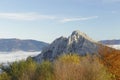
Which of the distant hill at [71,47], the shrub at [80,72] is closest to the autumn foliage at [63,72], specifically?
the shrub at [80,72]

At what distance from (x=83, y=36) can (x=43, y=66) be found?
1704 inches

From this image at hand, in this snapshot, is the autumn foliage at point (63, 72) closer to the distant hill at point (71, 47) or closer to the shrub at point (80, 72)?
the shrub at point (80, 72)

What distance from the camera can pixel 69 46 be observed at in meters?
97.1

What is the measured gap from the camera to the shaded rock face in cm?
9289

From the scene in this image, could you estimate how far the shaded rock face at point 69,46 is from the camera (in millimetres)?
92887

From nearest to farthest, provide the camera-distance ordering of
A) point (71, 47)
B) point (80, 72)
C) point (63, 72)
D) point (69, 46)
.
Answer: point (63, 72)
point (80, 72)
point (71, 47)
point (69, 46)

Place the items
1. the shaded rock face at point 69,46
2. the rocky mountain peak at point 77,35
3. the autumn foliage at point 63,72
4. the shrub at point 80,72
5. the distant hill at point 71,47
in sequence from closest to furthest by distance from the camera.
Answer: the shrub at point 80,72, the autumn foliage at point 63,72, the distant hill at point 71,47, the shaded rock face at point 69,46, the rocky mountain peak at point 77,35

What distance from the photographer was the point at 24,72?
190 feet

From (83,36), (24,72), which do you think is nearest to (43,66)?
(24,72)

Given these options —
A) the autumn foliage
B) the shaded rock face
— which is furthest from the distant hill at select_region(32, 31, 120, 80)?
the autumn foliage

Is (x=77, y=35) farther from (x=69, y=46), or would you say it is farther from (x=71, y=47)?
(x=71, y=47)

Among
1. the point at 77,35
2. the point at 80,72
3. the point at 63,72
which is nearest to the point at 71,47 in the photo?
the point at 77,35

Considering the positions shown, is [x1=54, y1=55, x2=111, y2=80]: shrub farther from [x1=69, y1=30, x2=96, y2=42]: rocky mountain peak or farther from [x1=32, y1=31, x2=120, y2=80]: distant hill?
[x1=69, y1=30, x2=96, y2=42]: rocky mountain peak

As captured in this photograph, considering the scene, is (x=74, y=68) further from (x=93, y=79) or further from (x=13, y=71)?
(x=13, y=71)
